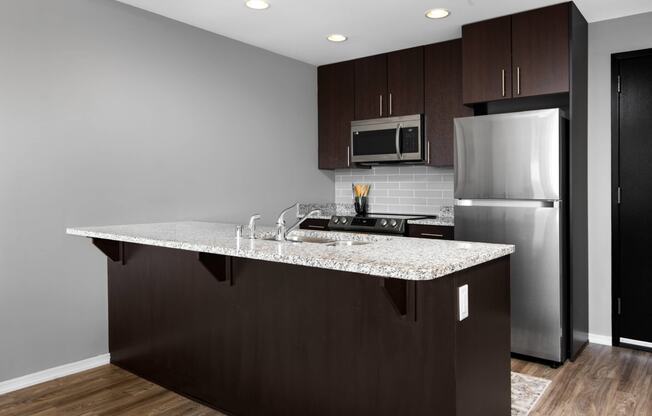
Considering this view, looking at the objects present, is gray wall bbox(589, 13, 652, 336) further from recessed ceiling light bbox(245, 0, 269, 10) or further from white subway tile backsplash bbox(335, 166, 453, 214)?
recessed ceiling light bbox(245, 0, 269, 10)

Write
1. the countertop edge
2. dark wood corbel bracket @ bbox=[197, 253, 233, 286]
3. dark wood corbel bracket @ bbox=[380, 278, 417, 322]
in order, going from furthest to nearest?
dark wood corbel bracket @ bbox=[197, 253, 233, 286] → dark wood corbel bracket @ bbox=[380, 278, 417, 322] → the countertop edge

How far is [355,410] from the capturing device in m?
2.02

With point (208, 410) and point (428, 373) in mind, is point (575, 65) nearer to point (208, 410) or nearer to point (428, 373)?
point (428, 373)

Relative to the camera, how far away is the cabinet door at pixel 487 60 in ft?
11.7

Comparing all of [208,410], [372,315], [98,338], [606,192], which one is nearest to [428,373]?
[372,315]

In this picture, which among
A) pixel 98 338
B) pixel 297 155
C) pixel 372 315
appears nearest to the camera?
pixel 372 315

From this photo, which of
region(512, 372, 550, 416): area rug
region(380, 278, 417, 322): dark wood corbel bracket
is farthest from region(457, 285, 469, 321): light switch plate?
region(512, 372, 550, 416): area rug

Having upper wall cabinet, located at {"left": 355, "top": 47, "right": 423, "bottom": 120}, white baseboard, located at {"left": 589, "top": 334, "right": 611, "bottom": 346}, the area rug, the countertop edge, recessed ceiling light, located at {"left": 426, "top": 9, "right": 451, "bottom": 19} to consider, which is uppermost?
recessed ceiling light, located at {"left": 426, "top": 9, "right": 451, "bottom": 19}

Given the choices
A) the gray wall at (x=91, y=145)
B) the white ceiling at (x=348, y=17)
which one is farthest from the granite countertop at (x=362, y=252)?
the white ceiling at (x=348, y=17)

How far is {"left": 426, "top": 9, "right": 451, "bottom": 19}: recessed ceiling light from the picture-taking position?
138 inches

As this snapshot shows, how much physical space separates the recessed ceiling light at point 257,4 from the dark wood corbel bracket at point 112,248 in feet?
5.97

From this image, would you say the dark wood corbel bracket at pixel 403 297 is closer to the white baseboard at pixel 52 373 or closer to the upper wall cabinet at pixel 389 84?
the white baseboard at pixel 52 373

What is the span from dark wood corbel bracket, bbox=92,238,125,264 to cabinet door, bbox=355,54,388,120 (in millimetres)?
2584

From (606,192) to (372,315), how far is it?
2.67 meters
